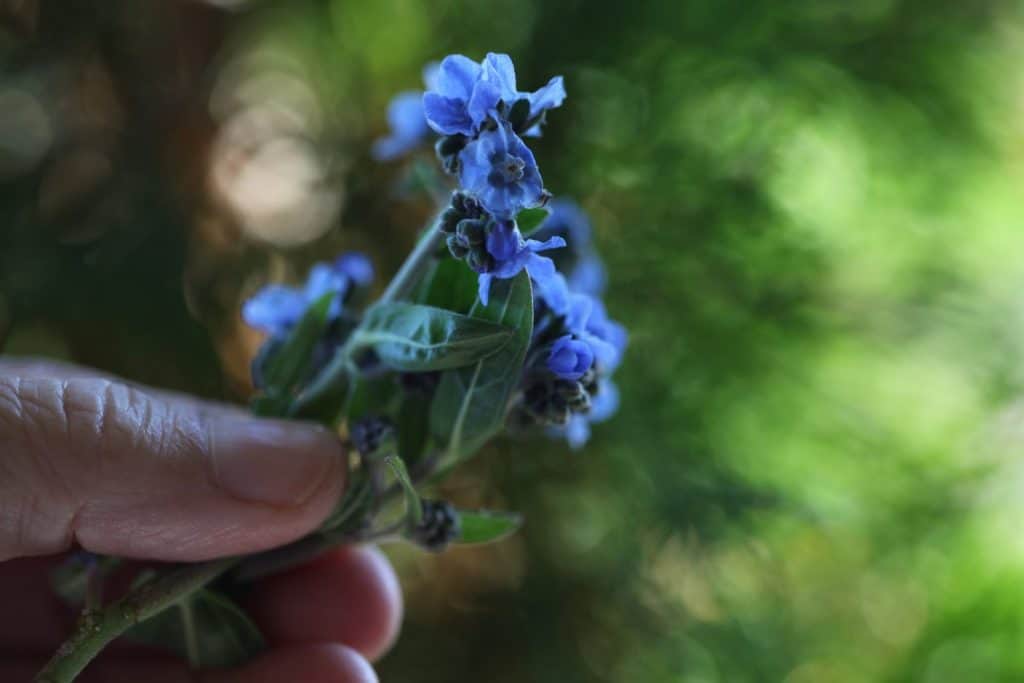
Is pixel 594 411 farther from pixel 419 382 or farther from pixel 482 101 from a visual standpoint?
pixel 482 101

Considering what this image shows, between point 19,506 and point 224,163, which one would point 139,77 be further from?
point 19,506

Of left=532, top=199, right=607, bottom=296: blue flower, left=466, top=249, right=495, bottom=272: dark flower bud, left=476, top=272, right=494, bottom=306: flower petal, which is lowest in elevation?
left=532, top=199, right=607, bottom=296: blue flower

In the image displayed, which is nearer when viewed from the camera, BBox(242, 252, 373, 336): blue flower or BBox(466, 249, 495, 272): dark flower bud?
BBox(466, 249, 495, 272): dark flower bud

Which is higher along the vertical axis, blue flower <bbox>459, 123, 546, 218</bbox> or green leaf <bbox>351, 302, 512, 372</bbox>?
blue flower <bbox>459, 123, 546, 218</bbox>

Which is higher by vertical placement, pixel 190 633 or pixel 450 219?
pixel 450 219

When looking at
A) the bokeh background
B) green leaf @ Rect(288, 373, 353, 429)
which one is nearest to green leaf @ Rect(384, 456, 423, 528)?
green leaf @ Rect(288, 373, 353, 429)

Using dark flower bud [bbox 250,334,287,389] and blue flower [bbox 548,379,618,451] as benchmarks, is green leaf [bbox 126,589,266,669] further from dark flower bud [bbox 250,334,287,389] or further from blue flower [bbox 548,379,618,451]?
blue flower [bbox 548,379,618,451]

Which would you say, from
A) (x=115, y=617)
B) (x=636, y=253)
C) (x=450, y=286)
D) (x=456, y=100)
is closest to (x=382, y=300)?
(x=450, y=286)

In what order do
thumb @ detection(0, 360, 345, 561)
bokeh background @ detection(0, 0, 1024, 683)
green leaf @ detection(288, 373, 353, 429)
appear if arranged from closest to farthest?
thumb @ detection(0, 360, 345, 561) → green leaf @ detection(288, 373, 353, 429) → bokeh background @ detection(0, 0, 1024, 683)

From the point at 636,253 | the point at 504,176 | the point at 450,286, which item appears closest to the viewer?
the point at 504,176
